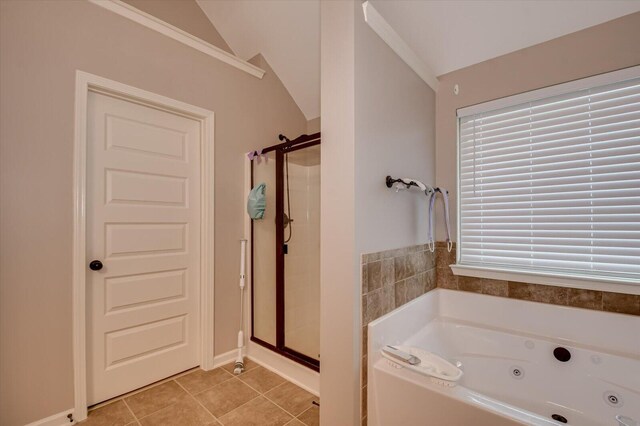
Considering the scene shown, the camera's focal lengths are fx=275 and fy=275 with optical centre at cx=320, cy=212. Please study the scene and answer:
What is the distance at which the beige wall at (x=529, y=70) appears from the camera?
Answer: 158 centimetres

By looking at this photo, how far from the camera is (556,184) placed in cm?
178

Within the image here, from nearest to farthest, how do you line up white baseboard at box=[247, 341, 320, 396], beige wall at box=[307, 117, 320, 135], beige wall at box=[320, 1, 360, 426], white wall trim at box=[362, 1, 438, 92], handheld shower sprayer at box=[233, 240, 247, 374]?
1. beige wall at box=[320, 1, 360, 426]
2. white wall trim at box=[362, 1, 438, 92]
3. white baseboard at box=[247, 341, 320, 396]
4. handheld shower sprayer at box=[233, 240, 247, 374]
5. beige wall at box=[307, 117, 320, 135]

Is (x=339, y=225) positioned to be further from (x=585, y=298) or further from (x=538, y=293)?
(x=585, y=298)

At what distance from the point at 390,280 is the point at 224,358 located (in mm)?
1674

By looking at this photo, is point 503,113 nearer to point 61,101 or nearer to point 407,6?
point 407,6

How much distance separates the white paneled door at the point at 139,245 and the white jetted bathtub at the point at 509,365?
5.27 ft

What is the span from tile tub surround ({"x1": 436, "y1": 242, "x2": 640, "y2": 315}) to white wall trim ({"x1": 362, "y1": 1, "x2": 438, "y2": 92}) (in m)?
1.31

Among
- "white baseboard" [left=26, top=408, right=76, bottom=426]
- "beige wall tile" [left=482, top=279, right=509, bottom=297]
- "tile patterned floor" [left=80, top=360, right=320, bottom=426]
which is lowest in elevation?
"tile patterned floor" [left=80, top=360, right=320, bottom=426]

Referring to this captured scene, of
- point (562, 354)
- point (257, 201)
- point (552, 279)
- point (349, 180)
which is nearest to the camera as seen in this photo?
point (349, 180)

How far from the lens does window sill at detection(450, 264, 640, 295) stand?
1.54 m

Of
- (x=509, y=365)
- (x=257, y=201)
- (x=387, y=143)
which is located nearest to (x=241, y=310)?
(x=257, y=201)

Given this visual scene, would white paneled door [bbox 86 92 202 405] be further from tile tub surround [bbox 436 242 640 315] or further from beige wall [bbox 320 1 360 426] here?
tile tub surround [bbox 436 242 640 315]

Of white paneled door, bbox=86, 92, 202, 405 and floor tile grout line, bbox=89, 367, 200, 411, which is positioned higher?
white paneled door, bbox=86, 92, 202, 405

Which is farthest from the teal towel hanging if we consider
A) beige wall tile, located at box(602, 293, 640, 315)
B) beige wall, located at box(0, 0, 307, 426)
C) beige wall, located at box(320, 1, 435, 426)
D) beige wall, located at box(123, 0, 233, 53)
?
beige wall tile, located at box(602, 293, 640, 315)
